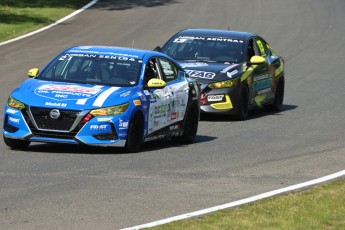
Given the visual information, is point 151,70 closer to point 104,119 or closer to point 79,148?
point 79,148

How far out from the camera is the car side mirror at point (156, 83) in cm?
1527

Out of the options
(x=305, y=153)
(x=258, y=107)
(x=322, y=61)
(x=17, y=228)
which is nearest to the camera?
(x=17, y=228)

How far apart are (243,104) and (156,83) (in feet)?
16.6

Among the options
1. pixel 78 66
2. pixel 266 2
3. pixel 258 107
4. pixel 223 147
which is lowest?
pixel 266 2

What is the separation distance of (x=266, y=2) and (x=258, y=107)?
19618 mm

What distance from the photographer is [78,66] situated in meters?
15.6

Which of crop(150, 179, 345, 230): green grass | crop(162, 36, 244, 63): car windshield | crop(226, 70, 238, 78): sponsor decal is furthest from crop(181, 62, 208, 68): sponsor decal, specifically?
crop(150, 179, 345, 230): green grass

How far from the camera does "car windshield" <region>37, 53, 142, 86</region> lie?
15.4 m

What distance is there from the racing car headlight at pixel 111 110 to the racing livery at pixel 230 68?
193 inches

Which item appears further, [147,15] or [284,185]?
[147,15]

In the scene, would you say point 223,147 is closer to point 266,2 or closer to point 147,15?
point 147,15

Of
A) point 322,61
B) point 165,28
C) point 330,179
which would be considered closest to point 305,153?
point 330,179

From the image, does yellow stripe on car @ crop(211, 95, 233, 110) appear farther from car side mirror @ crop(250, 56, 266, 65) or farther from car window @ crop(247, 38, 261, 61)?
car window @ crop(247, 38, 261, 61)

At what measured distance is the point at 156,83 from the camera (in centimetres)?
1531
